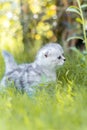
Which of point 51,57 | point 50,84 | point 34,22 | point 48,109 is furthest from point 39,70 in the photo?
point 34,22

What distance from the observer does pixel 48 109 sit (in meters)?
2.51

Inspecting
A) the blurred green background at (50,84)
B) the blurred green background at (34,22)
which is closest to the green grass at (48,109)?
the blurred green background at (50,84)

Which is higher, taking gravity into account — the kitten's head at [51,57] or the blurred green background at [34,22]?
the blurred green background at [34,22]

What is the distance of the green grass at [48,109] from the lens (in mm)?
2215

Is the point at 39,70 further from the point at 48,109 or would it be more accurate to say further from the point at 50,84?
the point at 48,109

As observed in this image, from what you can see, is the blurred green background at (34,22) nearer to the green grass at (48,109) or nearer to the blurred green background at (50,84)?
the blurred green background at (50,84)

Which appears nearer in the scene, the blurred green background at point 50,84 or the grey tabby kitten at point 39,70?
the blurred green background at point 50,84

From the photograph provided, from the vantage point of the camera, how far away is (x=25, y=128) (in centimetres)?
221

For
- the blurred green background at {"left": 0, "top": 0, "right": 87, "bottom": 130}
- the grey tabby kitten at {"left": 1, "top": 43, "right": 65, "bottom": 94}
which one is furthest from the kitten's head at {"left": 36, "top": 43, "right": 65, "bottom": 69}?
the blurred green background at {"left": 0, "top": 0, "right": 87, "bottom": 130}

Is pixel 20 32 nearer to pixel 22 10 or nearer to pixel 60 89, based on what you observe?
pixel 22 10

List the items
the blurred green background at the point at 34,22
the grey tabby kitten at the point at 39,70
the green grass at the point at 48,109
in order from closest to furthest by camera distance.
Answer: the green grass at the point at 48,109 → the grey tabby kitten at the point at 39,70 → the blurred green background at the point at 34,22

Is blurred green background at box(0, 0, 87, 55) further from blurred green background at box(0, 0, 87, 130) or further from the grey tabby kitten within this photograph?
the grey tabby kitten

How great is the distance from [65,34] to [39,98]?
10.8 feet

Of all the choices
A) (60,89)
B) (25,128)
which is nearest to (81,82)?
(60,89)
